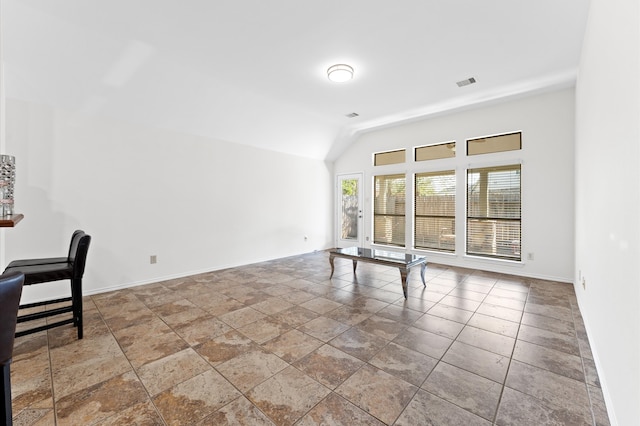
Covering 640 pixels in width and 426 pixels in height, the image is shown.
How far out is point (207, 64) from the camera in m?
3.36

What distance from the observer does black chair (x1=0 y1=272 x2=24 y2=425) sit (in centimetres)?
98

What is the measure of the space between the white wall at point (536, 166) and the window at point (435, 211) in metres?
0.17

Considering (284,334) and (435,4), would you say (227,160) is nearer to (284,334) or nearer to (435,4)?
(284,334)

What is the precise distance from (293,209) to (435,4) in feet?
15.0

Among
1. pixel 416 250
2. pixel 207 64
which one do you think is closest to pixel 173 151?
pixel 207 64

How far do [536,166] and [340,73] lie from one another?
3414 mm

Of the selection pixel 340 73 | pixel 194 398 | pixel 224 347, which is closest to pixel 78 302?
pixel 224 347

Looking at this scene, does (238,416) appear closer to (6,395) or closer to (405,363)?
(6,395)

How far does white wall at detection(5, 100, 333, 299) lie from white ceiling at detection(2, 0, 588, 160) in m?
0.33

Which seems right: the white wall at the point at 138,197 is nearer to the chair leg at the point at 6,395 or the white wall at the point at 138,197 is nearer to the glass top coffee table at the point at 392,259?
the glass top coffee table at the point at 392,259

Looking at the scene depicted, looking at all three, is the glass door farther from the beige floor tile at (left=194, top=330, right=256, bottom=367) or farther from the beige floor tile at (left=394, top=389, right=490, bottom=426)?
the beige floor tile at (left=394, top=389, right=490, bottom=426)

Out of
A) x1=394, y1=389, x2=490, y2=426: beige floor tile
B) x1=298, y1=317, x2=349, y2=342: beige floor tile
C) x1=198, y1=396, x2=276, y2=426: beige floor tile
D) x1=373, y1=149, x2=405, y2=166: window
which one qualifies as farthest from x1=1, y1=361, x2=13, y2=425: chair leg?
x1=373, y1=149, x2=405, y2=166: window

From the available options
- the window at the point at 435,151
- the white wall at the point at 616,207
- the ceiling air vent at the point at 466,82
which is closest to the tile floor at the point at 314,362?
the white wall at the point at 616,207

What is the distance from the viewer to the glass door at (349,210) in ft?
22.4
